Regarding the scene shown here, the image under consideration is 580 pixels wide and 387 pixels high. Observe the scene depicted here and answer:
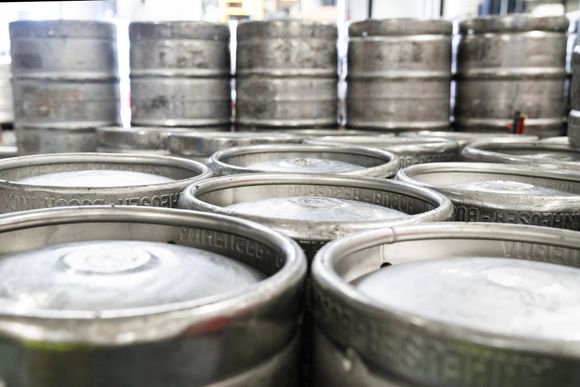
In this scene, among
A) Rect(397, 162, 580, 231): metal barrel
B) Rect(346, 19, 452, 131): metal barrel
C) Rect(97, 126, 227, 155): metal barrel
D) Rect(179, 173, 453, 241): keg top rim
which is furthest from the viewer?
Rect(346, 19, 452, 131): metal barrel

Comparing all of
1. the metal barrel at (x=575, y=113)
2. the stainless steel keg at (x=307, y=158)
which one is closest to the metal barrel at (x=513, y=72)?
the metal barrel at (x=575, y=113)

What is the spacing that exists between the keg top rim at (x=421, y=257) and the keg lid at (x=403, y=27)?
12.2ft

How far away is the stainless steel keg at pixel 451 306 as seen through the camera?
878mm

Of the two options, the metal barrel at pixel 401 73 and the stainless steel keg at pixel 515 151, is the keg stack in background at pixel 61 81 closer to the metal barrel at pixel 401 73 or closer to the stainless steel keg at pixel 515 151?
the metal barrel at pixel 401 73

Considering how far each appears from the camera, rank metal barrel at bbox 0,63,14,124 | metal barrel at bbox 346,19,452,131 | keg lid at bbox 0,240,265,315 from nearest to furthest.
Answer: keg lid at bbox 0,240,265,315
metal barrel at bbox 346,19,452,131
metal barrel at bbox 0,63,14,124

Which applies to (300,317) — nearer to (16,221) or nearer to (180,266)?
(180,266)

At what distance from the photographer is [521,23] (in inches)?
195

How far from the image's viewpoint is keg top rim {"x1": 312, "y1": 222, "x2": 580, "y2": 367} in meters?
0.87

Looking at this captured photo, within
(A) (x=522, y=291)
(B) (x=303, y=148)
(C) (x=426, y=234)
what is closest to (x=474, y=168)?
(B) (x=303, y=148)

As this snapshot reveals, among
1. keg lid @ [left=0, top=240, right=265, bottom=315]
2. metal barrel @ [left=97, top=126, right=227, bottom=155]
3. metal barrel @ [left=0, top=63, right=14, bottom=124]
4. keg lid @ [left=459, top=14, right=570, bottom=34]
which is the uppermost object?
keg lid @ [left=459, top=14, right=570, bottom=34]

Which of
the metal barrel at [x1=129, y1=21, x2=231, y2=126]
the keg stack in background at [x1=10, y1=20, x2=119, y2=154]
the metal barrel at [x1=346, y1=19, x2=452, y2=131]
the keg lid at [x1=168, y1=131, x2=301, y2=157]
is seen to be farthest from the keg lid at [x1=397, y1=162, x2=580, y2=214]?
the keg stack in background at [x1=10, y1=20, x2=119, y2=154]

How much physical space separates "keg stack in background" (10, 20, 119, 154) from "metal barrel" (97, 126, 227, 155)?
0.66 metres

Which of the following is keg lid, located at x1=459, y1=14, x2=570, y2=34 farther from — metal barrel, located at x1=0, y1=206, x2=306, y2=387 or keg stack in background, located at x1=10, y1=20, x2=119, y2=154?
metal barrel, located at x1=0, y1=206, x2=306, y2=387

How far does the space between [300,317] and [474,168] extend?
1.54 metres
